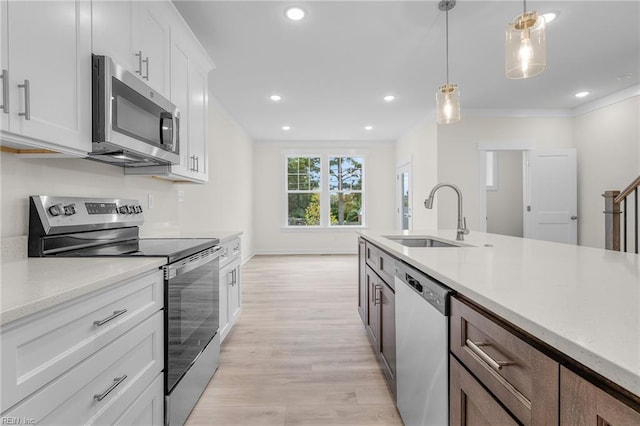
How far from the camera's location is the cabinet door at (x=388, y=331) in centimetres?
172

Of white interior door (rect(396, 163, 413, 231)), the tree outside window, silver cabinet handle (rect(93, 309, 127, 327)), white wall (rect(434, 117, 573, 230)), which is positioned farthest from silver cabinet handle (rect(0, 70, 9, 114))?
the tree outside window

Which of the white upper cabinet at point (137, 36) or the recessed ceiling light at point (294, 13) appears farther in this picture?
the recessed ceiling light at point (294, 13)

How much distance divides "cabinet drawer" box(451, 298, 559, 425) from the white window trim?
21.0 ft

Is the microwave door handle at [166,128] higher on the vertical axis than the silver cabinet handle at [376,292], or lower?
higher

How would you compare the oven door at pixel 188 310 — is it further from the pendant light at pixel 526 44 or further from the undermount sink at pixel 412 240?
the pendant light at pixel 526 44

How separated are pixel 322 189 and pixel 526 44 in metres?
5.87

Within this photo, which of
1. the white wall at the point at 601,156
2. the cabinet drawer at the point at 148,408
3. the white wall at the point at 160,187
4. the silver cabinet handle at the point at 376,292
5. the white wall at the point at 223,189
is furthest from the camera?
the white wall at the point at 601,156

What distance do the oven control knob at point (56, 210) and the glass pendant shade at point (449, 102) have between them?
8.36 ft

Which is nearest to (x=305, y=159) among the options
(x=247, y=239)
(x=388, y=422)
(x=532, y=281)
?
(x=247, y=239)

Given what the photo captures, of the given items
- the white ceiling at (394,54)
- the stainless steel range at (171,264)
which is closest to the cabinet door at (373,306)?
the stainless steel range at (171,264)

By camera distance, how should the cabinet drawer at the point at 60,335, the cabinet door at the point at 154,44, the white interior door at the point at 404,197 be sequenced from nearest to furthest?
the cabinet drawer at the point at 60,335
the cabinet door at the point at 154,44
the white interior door at the point at 404,197

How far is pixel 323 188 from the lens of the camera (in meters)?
7.43

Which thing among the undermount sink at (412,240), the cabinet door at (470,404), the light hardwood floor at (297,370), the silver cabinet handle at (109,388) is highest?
the undermount sink at (412,240)

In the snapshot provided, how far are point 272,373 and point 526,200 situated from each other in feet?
16.0
